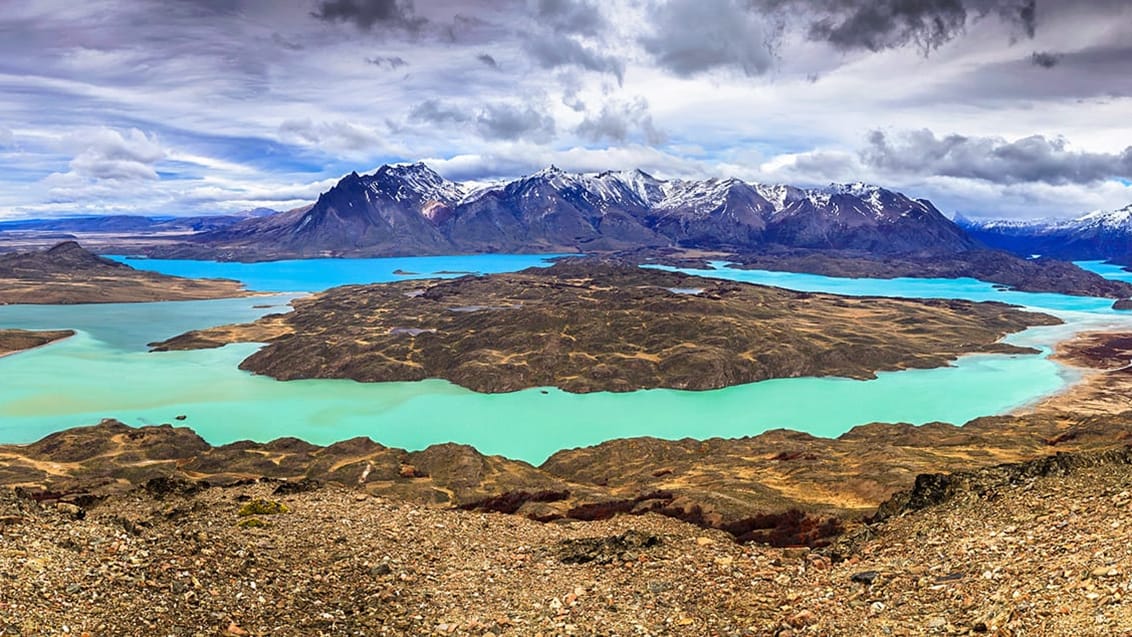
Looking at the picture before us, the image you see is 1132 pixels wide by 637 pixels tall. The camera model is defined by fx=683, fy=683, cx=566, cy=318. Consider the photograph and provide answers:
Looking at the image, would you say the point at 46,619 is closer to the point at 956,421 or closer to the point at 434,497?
the point at 434,497

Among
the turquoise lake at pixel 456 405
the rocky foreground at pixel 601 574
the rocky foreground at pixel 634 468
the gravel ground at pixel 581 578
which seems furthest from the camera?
the turquoise lake at pixel 456 405

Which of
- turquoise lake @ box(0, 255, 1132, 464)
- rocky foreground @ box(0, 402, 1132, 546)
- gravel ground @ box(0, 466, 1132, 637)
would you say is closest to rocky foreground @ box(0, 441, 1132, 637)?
gravel ground @ box(0, 466, 1132, 637)

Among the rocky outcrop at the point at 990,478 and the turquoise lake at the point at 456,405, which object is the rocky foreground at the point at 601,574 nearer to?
the rocky outcrop at the point at 990,478

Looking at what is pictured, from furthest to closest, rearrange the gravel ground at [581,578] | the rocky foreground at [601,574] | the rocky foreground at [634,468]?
the rocky foreground at [634,468], the rocky foreground at [601,574], the gravel ground at [581,578]

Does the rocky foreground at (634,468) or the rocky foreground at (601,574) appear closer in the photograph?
the rocky foreground at (601,574)

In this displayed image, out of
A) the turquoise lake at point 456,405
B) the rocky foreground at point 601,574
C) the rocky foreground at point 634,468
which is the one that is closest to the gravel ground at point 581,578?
the rocky foreground at point 601,574

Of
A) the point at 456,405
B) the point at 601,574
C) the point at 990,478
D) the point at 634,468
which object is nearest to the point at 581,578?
the point at 601,574

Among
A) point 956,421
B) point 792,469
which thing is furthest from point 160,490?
point 956,421

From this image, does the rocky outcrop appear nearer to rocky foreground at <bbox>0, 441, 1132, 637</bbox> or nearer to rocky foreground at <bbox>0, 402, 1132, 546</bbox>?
rocky foreground at <bbox>0, 441, 1132, 637</bbox>
